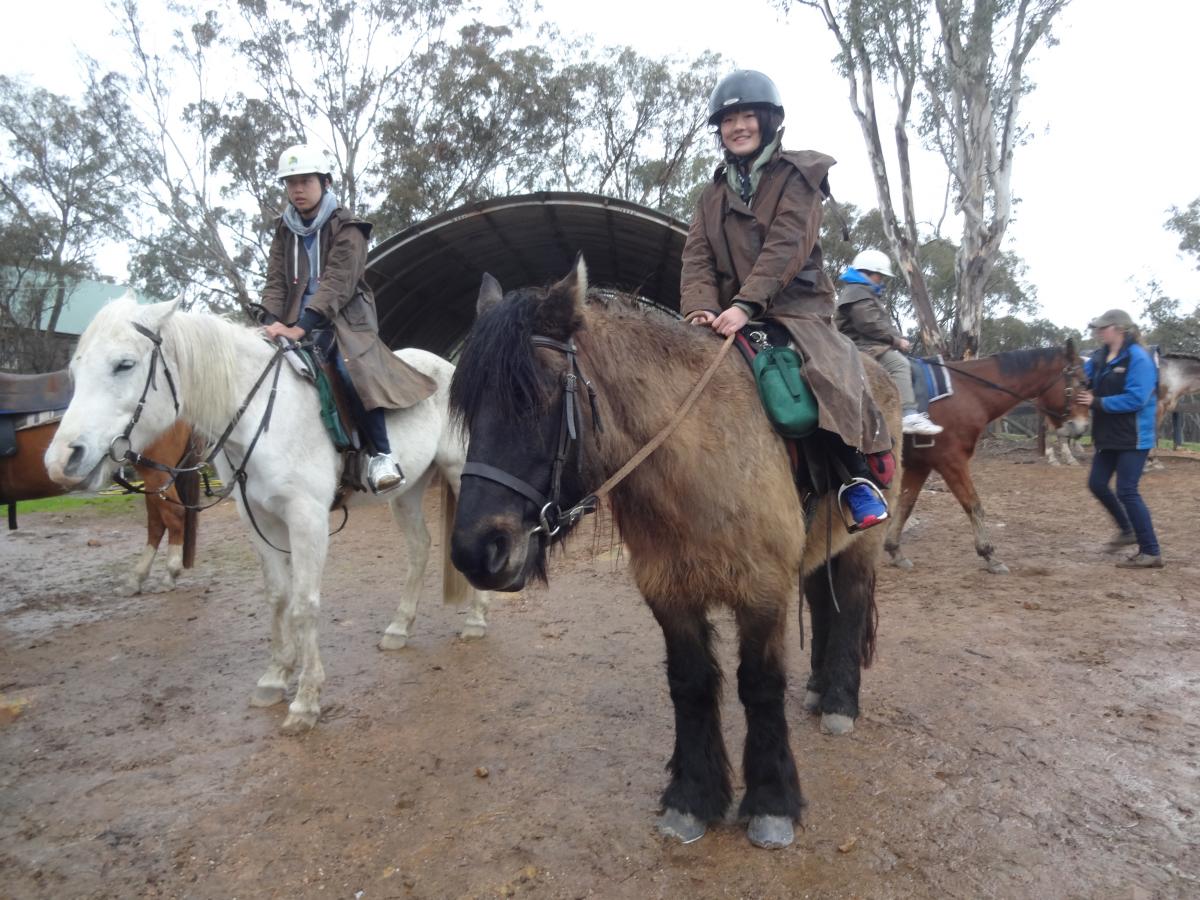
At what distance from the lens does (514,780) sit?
3.42 meters

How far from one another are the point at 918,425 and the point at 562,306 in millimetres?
5487

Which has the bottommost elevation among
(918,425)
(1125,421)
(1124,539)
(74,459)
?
(1124,539)

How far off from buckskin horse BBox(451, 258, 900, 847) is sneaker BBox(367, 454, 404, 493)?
223cm

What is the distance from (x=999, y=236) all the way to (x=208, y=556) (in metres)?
17.4

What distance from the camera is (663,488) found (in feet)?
8.79

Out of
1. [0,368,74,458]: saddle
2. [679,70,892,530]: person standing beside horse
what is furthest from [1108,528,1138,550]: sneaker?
[0,368,74,458]: saddle

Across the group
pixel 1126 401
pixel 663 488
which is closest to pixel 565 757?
pixel 663 488

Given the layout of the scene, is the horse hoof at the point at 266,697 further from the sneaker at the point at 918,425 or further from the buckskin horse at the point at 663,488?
the sneaker at the point at 918,425

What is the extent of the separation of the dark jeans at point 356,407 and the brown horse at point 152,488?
6.70 feet

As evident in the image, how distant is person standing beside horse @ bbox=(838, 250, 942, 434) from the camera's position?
6.76 meters

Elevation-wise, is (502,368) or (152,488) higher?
(502,368)

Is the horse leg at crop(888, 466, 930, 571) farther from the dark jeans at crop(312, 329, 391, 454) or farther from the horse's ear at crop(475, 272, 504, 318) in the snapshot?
the horse's ear at crop(475, 272, 504, 318)

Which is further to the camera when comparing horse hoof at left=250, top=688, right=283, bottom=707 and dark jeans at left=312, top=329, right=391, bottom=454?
dark jeans at left=312, top=329, right=391, bottom=454

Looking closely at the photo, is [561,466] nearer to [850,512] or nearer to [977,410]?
[850,512]
